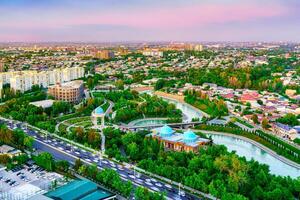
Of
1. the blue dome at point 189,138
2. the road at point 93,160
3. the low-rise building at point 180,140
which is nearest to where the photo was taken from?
the road at point 93,160

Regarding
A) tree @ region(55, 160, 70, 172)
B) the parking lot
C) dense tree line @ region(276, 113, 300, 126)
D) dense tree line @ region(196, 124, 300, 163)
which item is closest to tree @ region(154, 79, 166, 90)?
dense tree line @ region(196, 124, 300, 163)

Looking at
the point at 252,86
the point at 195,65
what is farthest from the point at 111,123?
the point at 195,65

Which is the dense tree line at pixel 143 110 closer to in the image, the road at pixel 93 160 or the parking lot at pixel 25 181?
the road at pixel 93 160

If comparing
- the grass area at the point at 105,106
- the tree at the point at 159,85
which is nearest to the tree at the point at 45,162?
the grass area at the point at 105,106

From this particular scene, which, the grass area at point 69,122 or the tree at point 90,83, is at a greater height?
the tree at point 90,83

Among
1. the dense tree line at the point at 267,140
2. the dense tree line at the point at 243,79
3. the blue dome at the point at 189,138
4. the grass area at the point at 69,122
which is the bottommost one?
the grass area at the point at 69,122

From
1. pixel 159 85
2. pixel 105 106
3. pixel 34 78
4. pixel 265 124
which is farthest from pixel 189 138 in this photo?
pixel 34 78

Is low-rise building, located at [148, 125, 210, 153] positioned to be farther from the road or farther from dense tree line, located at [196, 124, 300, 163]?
the road
